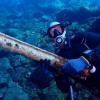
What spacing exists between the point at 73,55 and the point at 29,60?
3127 millimetres

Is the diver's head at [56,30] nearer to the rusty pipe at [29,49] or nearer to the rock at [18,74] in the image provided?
the rusty pipe at [29,49]

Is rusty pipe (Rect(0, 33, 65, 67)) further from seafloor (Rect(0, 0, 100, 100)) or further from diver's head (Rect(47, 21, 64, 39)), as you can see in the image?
seafloor (Rect(0, 0, 100, 100))

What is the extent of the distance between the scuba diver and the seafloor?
83cm

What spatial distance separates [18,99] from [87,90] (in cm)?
209

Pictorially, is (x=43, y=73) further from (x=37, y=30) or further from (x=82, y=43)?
(x=37, y=30)

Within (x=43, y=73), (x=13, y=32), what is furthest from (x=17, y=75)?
(x=13, y=32)

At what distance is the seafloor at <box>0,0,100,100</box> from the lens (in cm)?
657

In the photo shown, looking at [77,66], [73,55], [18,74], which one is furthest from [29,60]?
[77,66]

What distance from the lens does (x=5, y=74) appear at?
25.8 ft

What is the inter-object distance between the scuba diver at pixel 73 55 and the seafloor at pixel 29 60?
827 millimetres

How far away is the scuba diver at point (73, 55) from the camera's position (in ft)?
16.4

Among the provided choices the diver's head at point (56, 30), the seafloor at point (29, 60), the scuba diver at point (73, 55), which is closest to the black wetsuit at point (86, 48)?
the scuba diver at point (73, 55)

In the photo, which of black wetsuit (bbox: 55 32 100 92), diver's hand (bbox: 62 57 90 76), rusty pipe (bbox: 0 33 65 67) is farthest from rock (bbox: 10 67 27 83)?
diver's hand (bbox: 62 57 90 76)

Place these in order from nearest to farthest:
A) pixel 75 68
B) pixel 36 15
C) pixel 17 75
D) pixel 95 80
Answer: pixel 75 68
pixel 95 80
pixel 17 75
pixel 36 15
